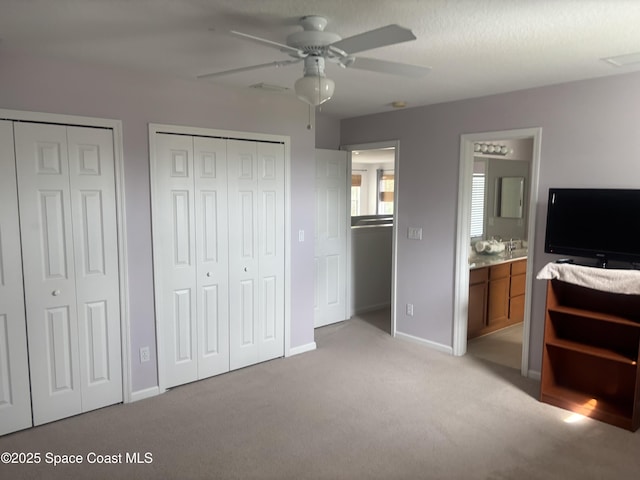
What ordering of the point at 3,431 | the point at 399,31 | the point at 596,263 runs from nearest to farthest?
the point at 399,31 < the point at 3,431 < the point at 596,263

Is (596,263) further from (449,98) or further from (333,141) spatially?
(333,141)

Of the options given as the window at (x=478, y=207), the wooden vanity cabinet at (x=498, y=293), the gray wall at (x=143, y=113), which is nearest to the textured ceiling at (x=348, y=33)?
the gray wall at (x=143, y=113)

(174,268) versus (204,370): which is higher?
(174,268)

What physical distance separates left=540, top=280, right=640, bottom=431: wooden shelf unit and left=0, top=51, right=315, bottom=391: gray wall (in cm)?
222

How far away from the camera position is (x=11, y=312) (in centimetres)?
286

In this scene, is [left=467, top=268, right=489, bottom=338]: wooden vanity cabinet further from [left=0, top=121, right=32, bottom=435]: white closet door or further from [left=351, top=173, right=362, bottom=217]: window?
[left=0, top=121, right=32, bottom=435]: white closet door

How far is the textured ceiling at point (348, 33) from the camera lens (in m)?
2.03

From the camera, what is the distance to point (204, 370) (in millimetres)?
3777

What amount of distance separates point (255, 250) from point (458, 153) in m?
2.06

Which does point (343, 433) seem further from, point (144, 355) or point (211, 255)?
point (211, 255)

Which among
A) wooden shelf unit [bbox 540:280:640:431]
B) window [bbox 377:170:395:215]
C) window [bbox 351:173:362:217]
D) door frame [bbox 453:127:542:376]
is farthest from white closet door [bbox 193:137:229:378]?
window [bbox 377:170:395:215]

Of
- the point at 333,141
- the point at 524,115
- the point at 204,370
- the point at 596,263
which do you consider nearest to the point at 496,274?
the point at 596,263

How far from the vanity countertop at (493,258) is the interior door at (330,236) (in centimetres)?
149

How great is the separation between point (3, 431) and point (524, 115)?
4.40 metres
